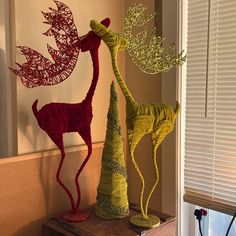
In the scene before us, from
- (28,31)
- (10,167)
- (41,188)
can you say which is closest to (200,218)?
(41,188)

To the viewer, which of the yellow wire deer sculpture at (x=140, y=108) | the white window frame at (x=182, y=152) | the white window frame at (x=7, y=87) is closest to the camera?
the yellow wire deer sculpture at (x=140, y=108)

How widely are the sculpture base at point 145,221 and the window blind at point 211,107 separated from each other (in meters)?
0.28

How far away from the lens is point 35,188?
1.17 meters

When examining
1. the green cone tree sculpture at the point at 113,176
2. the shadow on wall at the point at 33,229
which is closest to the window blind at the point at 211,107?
the green cone tree sculpture at the point at 113,176

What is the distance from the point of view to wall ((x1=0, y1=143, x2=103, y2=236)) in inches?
42.9

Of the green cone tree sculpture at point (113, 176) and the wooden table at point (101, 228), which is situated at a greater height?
the green cone tree sculpture at point (113, 176)

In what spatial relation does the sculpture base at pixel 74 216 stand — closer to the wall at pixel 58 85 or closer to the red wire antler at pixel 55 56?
the wall at pixel 58 85

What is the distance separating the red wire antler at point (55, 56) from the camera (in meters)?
1.03

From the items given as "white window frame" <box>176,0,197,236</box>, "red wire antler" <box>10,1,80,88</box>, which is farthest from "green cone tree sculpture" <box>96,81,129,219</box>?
"white window frame" <box>176,0,197,236</box>

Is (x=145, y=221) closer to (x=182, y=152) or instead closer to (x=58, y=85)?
(x=182, y=152)

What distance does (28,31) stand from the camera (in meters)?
1.13

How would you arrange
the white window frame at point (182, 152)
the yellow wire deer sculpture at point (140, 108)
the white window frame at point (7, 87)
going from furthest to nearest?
1. the white window frame at point (182, 152)
2. the white window frame at point (7, 87)
3. the yellow wire deer sculpture at point (140, 108)

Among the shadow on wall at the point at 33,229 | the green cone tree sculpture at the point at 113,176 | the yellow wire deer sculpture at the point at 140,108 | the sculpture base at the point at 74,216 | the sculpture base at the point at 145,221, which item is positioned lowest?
the shadow on wall at the point at 33,229

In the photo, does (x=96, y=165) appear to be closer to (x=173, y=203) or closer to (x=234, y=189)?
(x=173, y=203)
